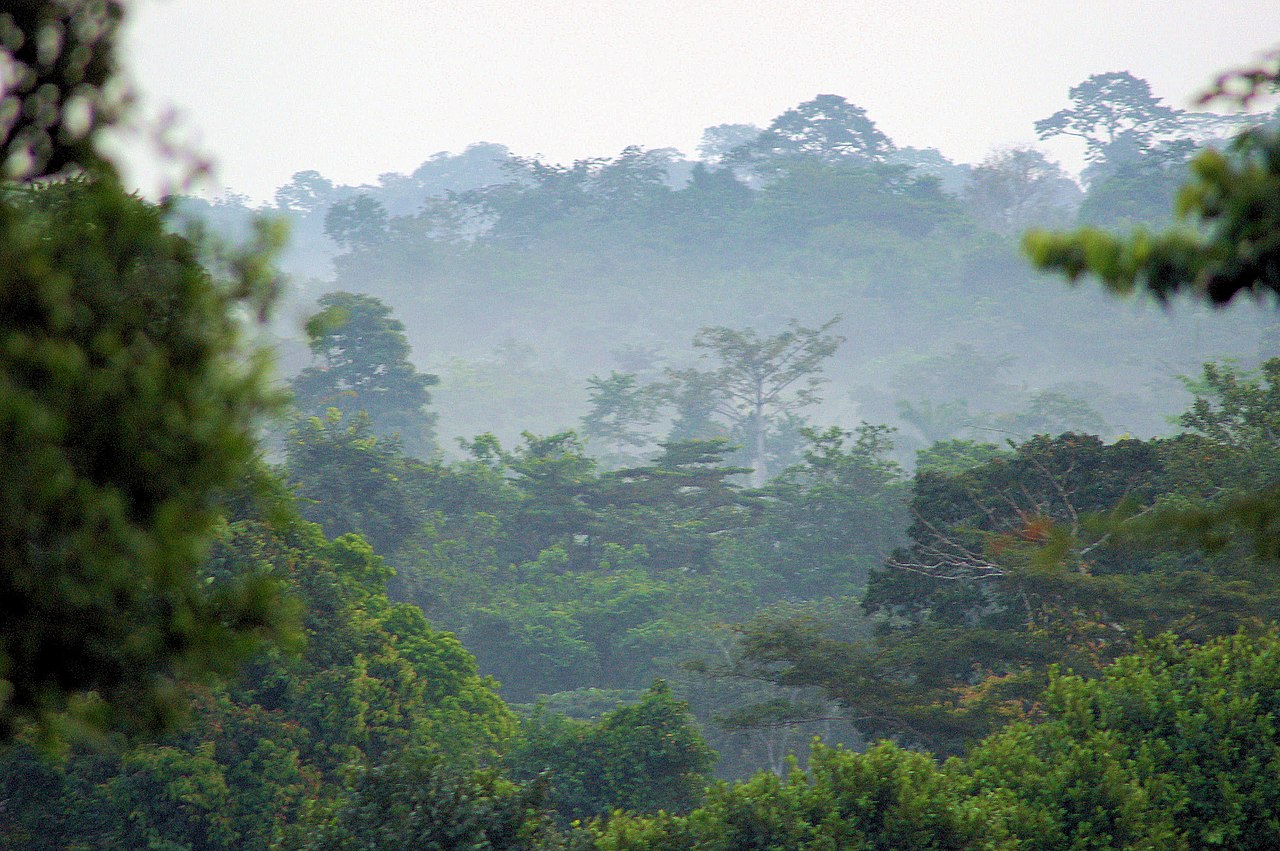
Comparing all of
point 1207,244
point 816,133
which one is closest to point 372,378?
point 1207,244

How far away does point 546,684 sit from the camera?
23.8 m

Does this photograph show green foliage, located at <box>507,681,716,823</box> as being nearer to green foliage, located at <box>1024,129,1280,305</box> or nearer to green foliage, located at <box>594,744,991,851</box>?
green foliage, located at <box>594,744,991,851</box>

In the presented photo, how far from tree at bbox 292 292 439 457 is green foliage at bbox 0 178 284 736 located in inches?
1225

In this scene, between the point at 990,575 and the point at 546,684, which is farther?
the point at 546,684

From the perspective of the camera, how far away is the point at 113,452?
112 inches

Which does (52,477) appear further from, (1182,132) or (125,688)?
(1182,132)

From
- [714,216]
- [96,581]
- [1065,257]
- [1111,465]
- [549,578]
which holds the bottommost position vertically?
[549,578]

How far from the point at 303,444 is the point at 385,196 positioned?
300 ft

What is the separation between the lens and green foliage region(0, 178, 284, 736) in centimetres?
259

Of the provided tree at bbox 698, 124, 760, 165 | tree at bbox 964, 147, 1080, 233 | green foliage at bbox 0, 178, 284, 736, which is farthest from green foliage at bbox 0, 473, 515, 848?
tree at bbox 698, 124, 760, 165

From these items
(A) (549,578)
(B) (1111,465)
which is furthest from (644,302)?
(B) (1111,465)

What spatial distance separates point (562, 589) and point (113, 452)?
23.3 metres

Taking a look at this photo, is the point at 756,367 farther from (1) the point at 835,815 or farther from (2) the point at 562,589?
(1) the point at 835,815

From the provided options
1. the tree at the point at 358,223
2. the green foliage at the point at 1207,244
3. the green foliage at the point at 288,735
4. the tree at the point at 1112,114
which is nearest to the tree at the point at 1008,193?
the tree at the point at 1112,114
